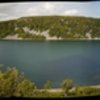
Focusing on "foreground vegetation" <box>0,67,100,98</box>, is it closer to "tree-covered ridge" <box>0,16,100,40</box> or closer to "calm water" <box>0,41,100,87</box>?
"calm water" <box>0,41,100,87</box>

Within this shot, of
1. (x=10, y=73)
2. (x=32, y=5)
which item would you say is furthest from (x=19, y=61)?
(x=32, y=5)

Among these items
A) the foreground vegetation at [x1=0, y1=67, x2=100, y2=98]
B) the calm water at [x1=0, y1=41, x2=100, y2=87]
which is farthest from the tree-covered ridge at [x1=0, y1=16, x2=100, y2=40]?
the foreground vegetation at [x1=0, y1=67, x2=100, y2=98]

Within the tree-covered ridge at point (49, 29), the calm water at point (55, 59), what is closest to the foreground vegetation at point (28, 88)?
the calm water at point (55, 59)

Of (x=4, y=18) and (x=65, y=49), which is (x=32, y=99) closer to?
(x=65, y=49)

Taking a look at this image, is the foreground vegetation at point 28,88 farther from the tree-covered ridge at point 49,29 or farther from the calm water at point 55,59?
the tree-covered ridge at point 49,29

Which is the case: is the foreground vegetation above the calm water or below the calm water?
below
